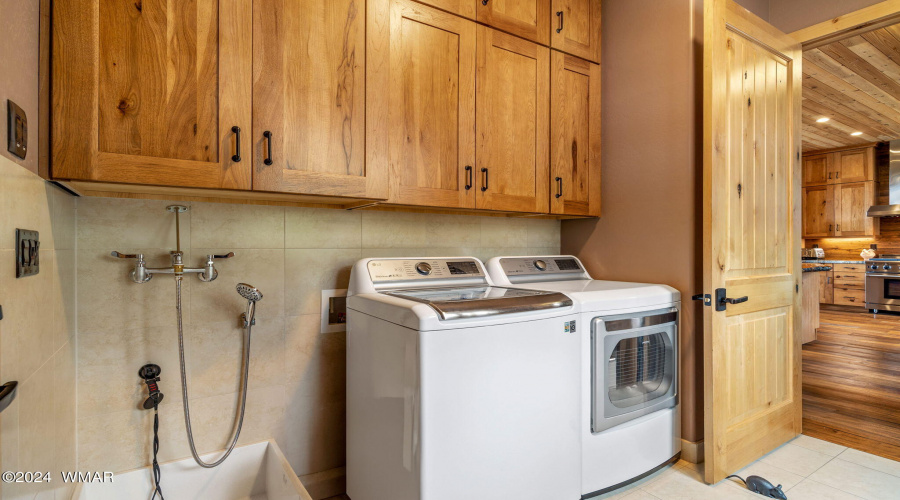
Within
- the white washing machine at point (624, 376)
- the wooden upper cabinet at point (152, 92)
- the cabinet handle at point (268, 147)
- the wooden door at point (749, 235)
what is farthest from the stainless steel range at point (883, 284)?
the wooden upper cabinet at point (152, 92)

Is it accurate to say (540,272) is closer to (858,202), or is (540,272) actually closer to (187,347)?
(187,347)

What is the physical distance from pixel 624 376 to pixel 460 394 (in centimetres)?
85

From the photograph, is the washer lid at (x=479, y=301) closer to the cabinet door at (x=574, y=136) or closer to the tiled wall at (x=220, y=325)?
the tiled wall at (x=220, y=325)

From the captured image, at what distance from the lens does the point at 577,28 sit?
2355 mm

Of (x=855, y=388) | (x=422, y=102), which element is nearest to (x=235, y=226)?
(x=422, y=102)

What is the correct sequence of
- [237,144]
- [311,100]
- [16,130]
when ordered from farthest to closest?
[311,100]
[237,144]
[16,130]

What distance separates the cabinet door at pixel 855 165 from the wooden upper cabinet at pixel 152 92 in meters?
8.87

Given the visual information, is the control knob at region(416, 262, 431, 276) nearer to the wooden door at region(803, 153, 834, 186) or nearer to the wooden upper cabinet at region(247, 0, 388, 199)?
the wooden upper cabinet at region(247, 0, 388, 199)

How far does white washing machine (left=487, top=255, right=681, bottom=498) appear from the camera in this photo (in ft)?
5.81

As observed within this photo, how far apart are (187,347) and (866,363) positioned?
16.6ft

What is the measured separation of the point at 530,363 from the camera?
5.11 feet

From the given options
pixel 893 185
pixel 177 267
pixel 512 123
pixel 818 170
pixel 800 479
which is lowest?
pixel 800 479

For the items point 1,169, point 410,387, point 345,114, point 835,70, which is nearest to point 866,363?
point 835,70

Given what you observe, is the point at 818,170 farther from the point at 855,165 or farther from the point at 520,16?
the point at 520,16
